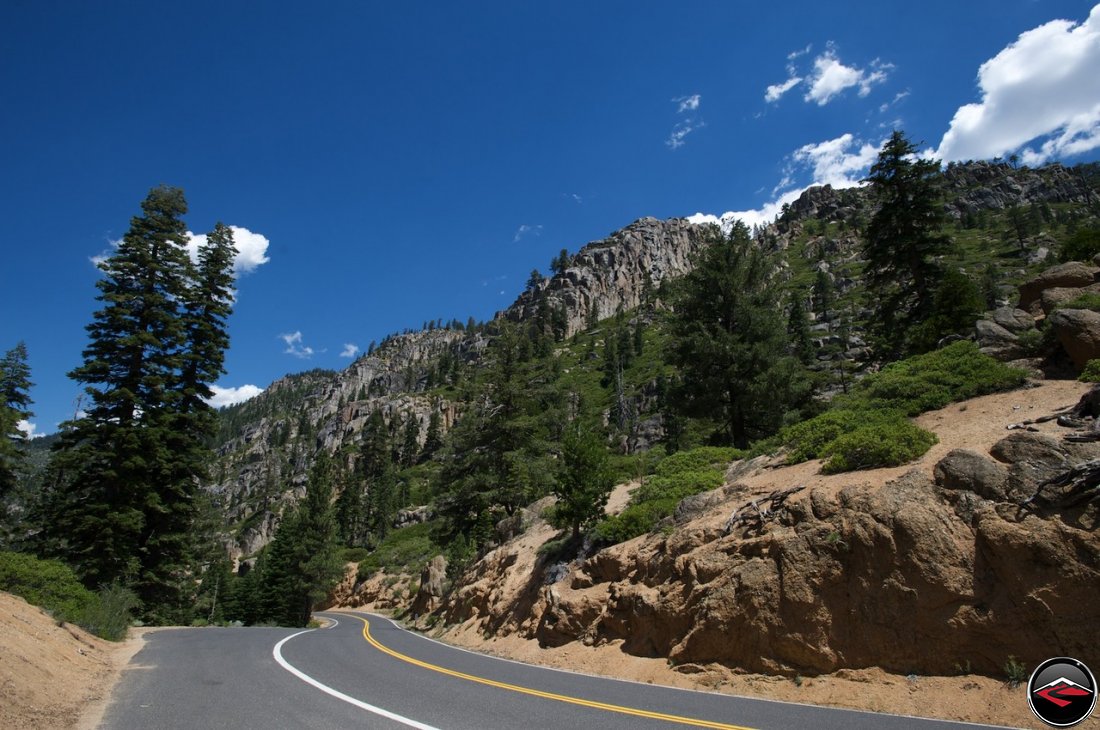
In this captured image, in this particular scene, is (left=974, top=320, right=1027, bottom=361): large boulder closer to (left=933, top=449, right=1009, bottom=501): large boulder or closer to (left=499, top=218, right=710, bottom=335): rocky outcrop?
(left=933, top=449, right=1009, bottom=501): large boulder

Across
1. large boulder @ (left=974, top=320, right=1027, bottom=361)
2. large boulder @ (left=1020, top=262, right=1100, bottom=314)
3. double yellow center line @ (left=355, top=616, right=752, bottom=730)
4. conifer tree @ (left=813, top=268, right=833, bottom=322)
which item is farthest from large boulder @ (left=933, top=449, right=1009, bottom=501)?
conifer tree @ (left=813, top=268, right=833, bottom=322)

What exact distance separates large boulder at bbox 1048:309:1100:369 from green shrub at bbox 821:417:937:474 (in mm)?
4879

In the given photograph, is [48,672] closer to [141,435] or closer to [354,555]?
[141,435]

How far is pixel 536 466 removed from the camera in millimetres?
24125

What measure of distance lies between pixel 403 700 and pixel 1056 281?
21.4m

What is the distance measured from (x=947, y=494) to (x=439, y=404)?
12399cm

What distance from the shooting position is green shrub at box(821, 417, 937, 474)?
10102 mm

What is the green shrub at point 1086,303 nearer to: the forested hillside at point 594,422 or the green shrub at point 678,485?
the forested hillside at point 594,422

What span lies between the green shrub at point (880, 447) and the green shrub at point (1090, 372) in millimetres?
3670

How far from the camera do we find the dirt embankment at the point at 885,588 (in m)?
6.87

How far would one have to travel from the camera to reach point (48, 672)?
298 inches

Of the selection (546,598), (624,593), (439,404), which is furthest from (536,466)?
(439,404)

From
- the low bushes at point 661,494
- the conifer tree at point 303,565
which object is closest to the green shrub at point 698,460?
the low bushes at point 661,494

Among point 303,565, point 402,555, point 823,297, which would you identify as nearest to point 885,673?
point 303,565
